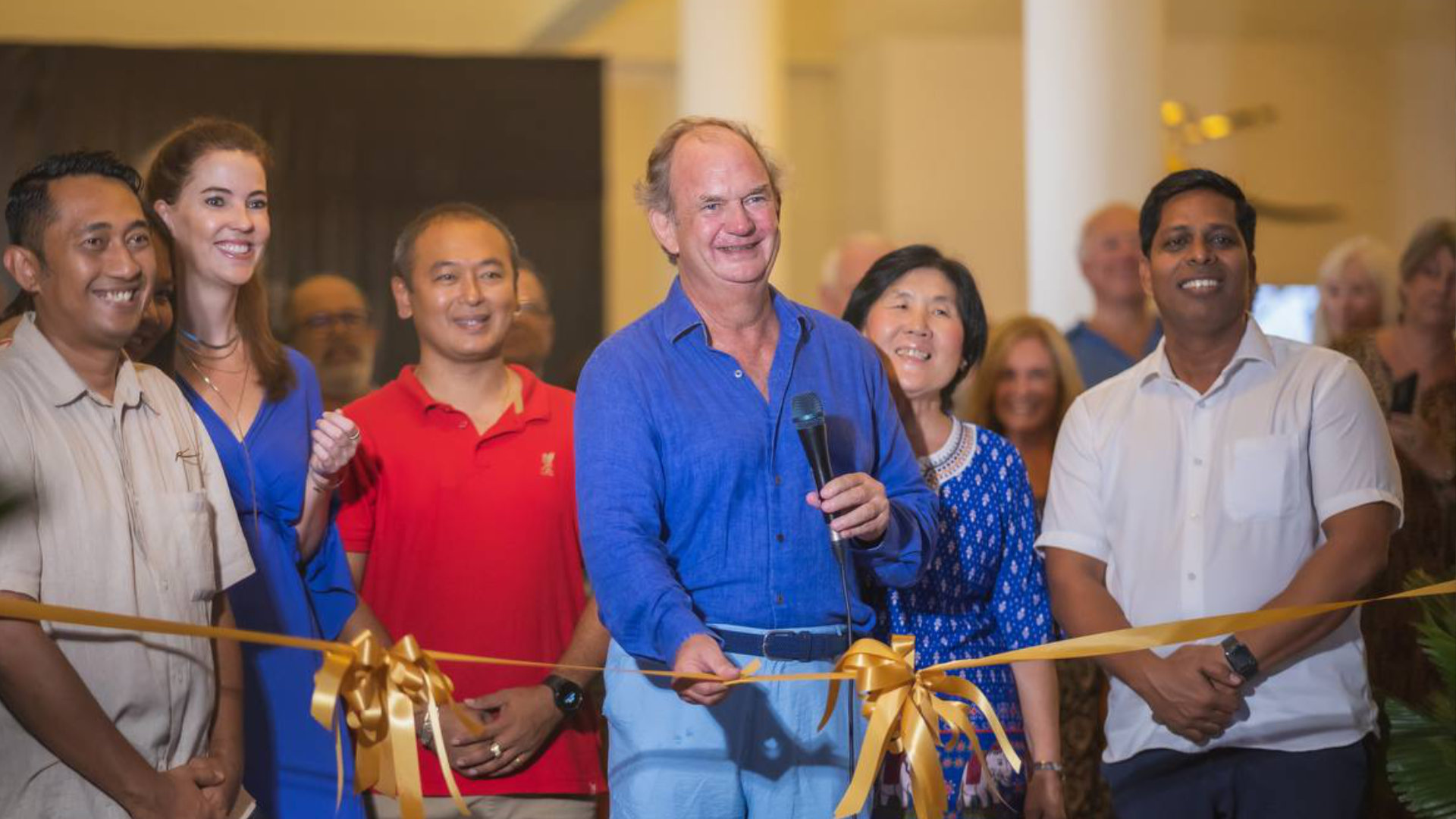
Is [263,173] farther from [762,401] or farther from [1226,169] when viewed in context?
[1226,169]

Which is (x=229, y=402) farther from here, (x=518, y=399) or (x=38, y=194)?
(x=518, y=399)

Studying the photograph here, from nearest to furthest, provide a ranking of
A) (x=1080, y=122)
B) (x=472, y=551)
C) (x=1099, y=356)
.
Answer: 1. (x=472, y=551)
2. (x=1099, y=356)
3. (x=1080, y=122)

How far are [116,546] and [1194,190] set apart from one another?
238 cm

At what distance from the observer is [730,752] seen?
2.93 metres

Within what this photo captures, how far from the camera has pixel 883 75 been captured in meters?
12.2

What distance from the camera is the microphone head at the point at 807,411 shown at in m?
2.69

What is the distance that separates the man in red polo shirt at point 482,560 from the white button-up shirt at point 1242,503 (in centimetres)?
110

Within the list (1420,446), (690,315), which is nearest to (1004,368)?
(1420,446)

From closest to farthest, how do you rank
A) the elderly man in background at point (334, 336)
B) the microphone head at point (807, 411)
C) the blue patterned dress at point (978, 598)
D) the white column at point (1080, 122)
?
the microphone head at point (807, 411) → the blue patterned dress at point (978, 598) → the elderly man in background at point (334, 336) → the white column at point (1080, 122)

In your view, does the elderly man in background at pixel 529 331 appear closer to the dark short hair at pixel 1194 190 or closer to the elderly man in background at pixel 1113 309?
the elderly man in background at pixel 1113 309

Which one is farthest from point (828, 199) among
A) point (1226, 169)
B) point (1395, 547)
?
point (1395, 547)

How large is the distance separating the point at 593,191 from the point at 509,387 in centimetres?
681

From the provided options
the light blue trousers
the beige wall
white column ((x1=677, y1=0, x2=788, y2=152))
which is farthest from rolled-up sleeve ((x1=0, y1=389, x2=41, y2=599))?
the beige wall

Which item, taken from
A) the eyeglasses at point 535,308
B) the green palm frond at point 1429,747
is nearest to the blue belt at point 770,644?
the green palm frond at point 1429,747
